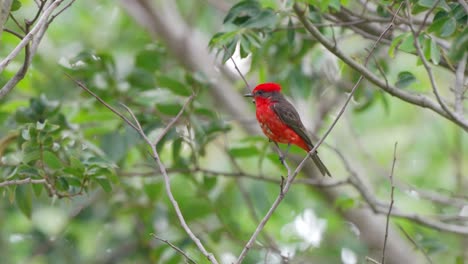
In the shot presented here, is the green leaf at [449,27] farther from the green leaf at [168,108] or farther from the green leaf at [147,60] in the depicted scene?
the green leaf at [147,60]

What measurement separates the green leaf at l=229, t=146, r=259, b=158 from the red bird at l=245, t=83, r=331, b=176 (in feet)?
0.45

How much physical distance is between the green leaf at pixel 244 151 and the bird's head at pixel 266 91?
365mm

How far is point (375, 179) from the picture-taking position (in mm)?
8758

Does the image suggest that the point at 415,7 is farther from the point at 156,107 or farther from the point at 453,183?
the point at 453,183

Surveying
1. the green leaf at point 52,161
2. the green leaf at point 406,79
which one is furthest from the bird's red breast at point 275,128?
the green leaf at point 52,161

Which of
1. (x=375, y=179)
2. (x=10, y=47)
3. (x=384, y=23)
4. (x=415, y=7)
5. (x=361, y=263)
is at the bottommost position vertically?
(x=375, y=179)

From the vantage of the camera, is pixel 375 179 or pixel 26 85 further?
pixel 375 179

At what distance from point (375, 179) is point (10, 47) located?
4051mm

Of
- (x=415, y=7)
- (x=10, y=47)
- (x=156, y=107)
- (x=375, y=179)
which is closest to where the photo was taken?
(x=415, y=7)

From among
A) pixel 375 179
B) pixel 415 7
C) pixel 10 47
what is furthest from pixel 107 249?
pixel 415 7

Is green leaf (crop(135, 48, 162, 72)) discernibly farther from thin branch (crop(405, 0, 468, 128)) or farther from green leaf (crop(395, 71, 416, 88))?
thin branch (crop(405, 0, 468, 128))

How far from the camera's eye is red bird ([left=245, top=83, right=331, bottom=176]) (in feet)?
18.4

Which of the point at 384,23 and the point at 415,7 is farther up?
the point at 415,7

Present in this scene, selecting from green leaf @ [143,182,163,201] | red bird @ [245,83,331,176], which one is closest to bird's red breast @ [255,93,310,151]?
red bird @ [245,83,331,176]
